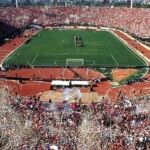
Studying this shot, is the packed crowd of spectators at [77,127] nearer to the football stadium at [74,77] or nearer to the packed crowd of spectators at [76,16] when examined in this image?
the football stadium at [74,77]

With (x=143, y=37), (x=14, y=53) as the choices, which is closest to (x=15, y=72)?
(x=14, y=53)

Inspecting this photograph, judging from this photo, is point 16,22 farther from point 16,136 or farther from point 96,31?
point 16,136

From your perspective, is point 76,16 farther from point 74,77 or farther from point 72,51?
point 74,77

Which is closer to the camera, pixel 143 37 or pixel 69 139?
pixel 69 139

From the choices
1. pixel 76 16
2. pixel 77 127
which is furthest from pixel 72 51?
pixel 77 127

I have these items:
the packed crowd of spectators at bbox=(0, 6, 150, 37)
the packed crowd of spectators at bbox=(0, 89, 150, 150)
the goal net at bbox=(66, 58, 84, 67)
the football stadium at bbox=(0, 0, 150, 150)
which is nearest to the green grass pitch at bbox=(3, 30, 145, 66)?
the football stadium at bbox=(0, 0, 150, 150)

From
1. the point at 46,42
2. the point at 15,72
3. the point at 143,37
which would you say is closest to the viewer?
the point at 15,72

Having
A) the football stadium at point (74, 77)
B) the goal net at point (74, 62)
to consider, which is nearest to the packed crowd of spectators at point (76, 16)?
the football stadium at point (74, 77)
